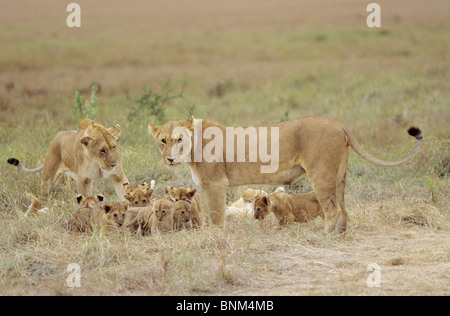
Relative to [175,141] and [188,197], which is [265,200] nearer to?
[188,197]

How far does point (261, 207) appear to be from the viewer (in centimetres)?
726

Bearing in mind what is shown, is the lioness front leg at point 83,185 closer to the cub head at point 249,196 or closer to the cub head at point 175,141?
the cub head at point 175,141

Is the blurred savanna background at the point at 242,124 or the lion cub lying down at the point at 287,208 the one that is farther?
the lion cub lying down at the point at 287,208

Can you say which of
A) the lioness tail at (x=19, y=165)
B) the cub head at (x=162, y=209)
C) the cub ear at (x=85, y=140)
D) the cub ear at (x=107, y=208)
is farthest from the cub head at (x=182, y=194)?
the lioness tail at (x=19, y=165)

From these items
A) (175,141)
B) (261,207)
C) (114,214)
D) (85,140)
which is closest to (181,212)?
(114,214)

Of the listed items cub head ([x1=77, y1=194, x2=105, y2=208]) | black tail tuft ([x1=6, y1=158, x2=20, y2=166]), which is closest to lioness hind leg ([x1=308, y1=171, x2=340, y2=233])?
cub head ([x1=77, y1=194, x2=105, y2=208])

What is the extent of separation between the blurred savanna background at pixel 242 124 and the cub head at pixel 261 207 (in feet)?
0.51

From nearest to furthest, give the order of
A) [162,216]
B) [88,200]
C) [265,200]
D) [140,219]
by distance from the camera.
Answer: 1. [162,216]
2. [140,219]
3. [265,200]
4. [88,200]

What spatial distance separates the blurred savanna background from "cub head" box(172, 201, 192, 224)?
0.42 m

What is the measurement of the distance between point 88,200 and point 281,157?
2.23 m

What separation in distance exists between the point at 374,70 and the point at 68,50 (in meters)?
13.9

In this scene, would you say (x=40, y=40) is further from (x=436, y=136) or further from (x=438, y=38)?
(x=436, y=136)

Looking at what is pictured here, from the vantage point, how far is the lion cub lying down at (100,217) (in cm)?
673
